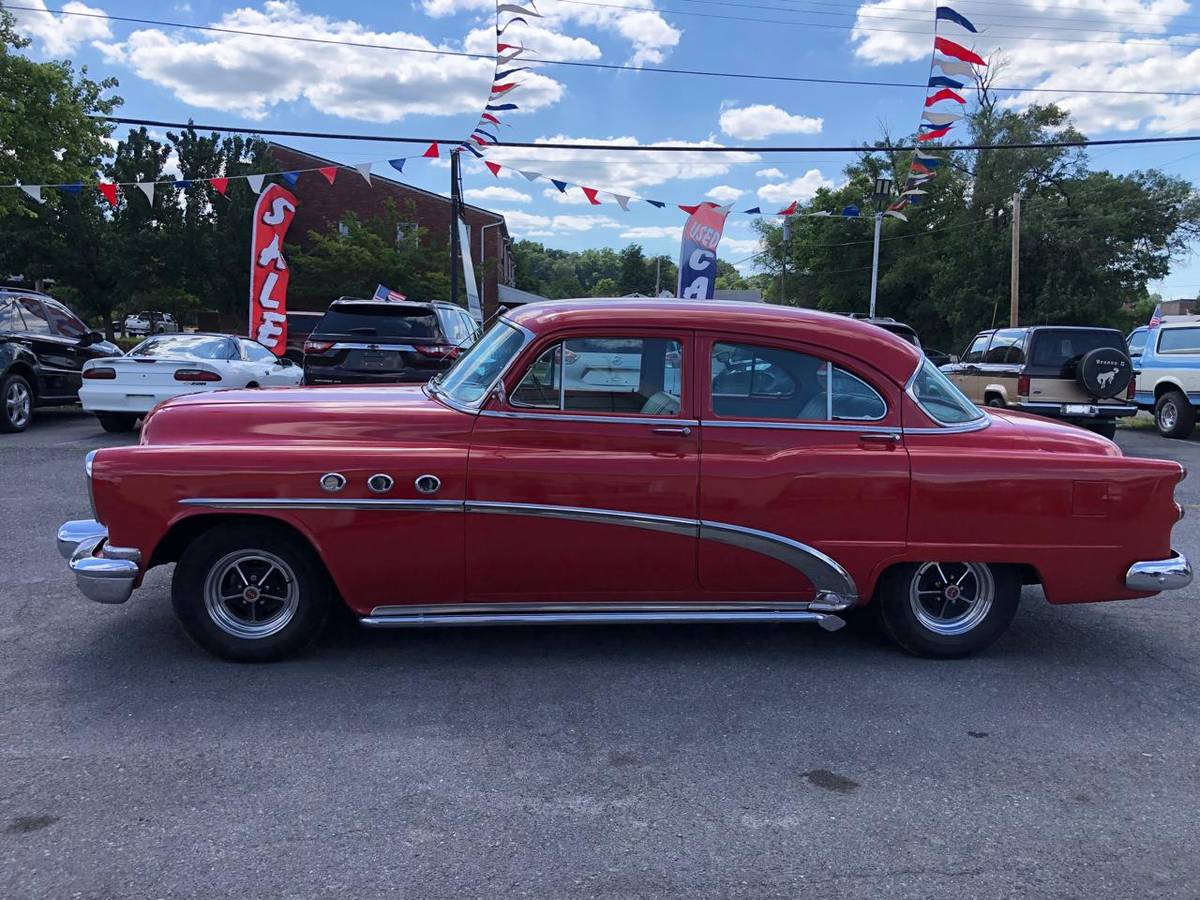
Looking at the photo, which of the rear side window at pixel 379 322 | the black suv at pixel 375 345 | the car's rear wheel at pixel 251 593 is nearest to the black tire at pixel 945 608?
the car's rear wheel at pixel 251 593

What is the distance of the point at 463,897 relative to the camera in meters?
2.71

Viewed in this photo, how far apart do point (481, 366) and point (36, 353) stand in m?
10.8

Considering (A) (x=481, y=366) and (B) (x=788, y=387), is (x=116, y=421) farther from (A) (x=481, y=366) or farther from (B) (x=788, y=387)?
(B) (x=788, y=387)

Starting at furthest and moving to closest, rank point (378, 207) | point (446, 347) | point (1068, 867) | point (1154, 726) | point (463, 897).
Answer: point (378, 207) < point (446, 347) < point (1154, 726) < point (1068, 867) < point (463, 897)

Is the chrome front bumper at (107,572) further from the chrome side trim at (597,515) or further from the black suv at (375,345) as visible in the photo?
the black suv at (375,345)

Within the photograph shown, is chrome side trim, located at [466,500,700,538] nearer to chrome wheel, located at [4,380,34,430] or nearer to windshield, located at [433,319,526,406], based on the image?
windshield, located at [433,319,526,406]

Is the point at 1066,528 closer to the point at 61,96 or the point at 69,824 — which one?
the point at 69,824

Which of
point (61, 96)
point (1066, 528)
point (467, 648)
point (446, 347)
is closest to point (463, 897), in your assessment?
point (467, 648)

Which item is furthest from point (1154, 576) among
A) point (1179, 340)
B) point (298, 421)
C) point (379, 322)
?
point (1179, 340)

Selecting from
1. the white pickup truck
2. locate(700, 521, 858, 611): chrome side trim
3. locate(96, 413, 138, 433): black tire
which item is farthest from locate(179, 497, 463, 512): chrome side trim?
the white pickup truck

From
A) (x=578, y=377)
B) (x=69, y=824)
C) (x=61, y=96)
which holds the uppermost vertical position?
(x=61, y=96)

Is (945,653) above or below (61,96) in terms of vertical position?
below

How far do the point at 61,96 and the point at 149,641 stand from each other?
59.9ft

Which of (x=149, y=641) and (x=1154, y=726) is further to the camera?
(x=149, y=641)
